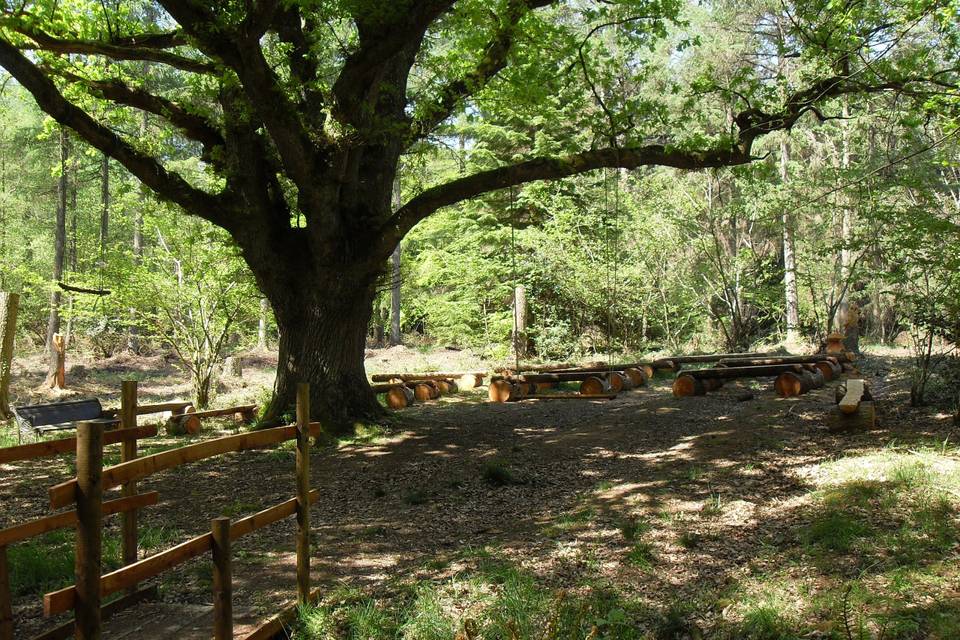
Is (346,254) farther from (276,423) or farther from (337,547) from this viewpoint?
(337,547)

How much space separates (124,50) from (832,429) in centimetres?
1030

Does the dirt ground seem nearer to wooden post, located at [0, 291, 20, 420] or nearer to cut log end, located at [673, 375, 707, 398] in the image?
cut log end, located at [673, 375, 707, 398]

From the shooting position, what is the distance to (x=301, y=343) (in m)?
10.2

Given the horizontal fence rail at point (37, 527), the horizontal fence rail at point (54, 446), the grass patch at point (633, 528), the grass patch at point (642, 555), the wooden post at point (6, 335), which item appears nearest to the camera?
the horizontal fence rail at point (37, 527)

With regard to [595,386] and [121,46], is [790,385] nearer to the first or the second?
[595,386]

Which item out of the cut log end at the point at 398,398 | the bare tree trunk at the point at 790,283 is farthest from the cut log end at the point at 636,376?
the bare tree trunk at the point at 790,283

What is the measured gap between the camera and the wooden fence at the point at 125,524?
300cm

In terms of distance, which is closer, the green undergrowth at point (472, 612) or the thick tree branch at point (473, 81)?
the green undergrowth at point (472, 612)

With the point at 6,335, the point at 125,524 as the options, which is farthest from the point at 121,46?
the point at 125,524

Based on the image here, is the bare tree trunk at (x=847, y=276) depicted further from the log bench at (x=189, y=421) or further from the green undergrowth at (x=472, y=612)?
the green undergrowth at (x=472, y=612)

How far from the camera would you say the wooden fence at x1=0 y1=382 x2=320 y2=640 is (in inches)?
118

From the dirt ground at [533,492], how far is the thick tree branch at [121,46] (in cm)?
550

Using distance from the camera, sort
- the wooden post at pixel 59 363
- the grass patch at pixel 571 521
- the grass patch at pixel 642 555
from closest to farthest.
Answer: the grass patch at pixel 642 555 → the grass patch at pixel 571 521 → the wooden post at pixel 59 363

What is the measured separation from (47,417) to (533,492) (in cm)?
811
